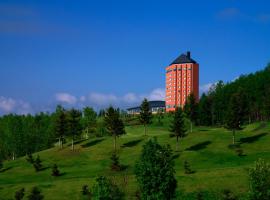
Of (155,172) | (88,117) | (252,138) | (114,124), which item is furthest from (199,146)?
(88,117)

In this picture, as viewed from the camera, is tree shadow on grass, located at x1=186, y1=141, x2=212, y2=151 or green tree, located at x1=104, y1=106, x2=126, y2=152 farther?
green tree, located at x1=104, y1=106, x2=126, y2=152

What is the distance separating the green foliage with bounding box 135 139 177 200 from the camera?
169 ft

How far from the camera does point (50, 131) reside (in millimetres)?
160875

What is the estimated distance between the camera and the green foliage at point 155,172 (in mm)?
51656

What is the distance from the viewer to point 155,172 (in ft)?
170

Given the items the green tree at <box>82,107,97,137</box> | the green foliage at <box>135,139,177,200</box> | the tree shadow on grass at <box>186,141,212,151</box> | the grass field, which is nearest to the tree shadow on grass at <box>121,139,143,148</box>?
the grass field

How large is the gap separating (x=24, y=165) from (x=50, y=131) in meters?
55.9

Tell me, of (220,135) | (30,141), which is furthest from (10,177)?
(30,141)

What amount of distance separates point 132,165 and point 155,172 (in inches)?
1658

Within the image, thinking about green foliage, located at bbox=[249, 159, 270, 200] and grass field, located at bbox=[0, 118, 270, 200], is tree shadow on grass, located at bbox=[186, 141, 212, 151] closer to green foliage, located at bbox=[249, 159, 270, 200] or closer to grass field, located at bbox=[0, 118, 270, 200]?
grass field, located at bbox=[0, 118, 270, 200]

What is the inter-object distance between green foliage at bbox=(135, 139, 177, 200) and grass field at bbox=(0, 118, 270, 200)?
12693 millimetres

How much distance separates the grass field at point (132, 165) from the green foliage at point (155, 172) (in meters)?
12.7

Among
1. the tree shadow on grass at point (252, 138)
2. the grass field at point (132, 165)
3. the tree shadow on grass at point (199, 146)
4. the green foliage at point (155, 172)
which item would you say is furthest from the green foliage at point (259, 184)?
the tree shadow on grass at point (252, 138)

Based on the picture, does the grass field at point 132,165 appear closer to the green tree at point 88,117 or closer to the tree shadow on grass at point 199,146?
the tree shadow on grass at point 199,146
